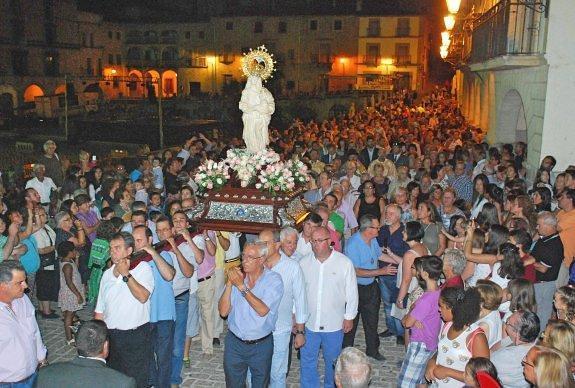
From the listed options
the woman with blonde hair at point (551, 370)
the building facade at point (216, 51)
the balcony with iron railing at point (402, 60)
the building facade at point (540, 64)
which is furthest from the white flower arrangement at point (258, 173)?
the balcony with iron railing at point (402, 60)

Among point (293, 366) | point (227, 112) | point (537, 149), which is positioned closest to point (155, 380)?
point (293, 366)

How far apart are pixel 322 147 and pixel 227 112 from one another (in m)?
33.2

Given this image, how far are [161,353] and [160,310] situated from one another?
1.68 ft

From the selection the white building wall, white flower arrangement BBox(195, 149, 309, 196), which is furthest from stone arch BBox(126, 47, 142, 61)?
white flower arrangement BBox(195, 149, 309, 196)

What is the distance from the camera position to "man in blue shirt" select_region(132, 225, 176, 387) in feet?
21.0

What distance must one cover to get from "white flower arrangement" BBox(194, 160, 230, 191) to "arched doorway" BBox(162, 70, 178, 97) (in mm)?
61827

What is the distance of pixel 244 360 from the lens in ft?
19.8

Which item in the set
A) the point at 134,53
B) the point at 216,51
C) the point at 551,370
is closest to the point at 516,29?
the point at 551,370

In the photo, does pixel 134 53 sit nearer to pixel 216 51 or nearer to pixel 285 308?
pixel 216 51

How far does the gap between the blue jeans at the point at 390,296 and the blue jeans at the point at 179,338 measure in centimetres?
279

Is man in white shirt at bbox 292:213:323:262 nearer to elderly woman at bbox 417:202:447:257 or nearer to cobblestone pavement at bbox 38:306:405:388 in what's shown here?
cobblestone pavement at bbox 38:306:405:388

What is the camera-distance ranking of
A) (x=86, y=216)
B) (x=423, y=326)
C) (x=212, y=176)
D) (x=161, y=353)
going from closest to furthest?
1. (x=423, y=326)
2. (x=161, y=353)
3. (x=212, y=176)
4. (x=86, y=216)

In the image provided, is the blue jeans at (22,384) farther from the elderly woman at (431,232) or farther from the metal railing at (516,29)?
the metal railing at (516,29)

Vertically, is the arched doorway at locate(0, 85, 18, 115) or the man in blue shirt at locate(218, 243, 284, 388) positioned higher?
the arched doorway at locate(0, 85, 18, 115)
